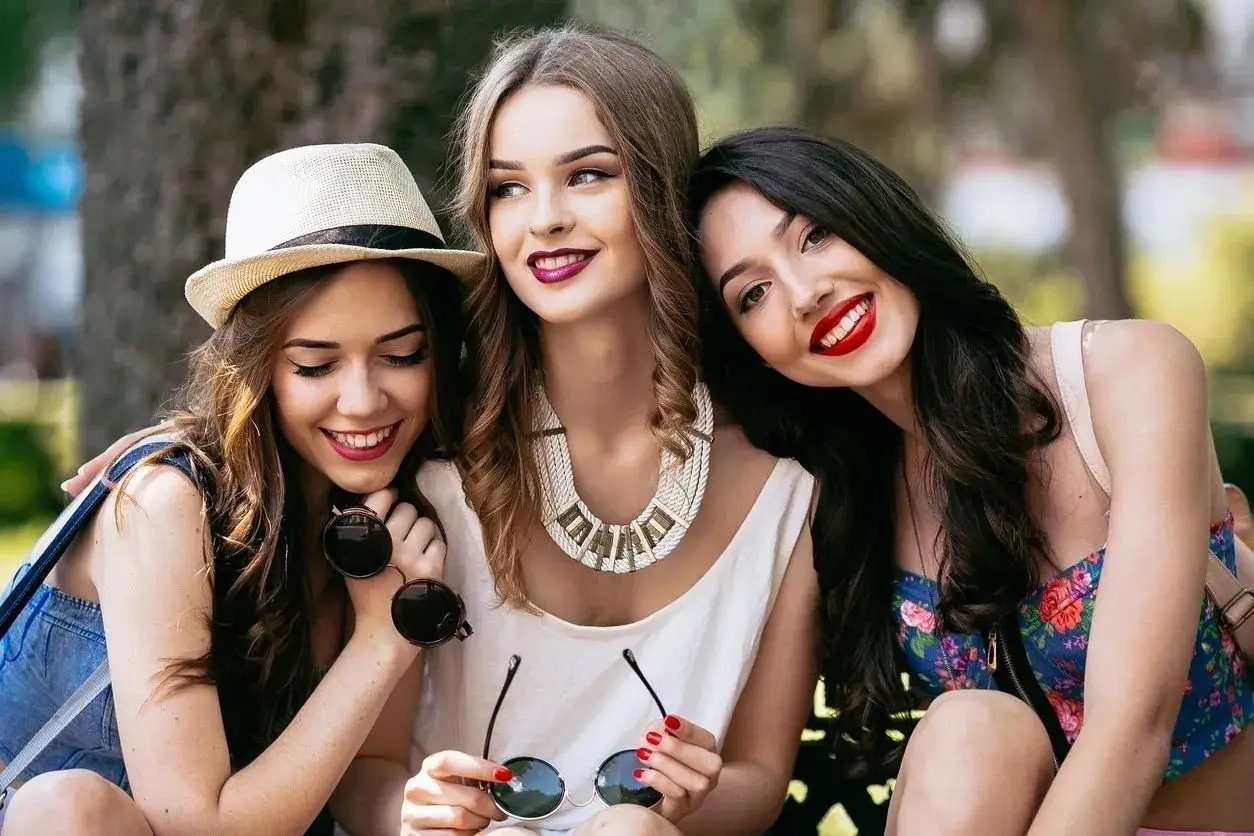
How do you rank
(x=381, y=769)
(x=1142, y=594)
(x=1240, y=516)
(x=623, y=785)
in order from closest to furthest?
(x=1142, y=594)
(x=623, y=785)
(x=381, y=769)
(x=1240, y=516)

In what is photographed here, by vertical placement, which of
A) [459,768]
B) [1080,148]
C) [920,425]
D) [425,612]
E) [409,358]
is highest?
[1080,148]

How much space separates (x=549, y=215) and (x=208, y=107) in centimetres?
173

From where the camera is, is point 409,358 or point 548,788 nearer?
point 548,788

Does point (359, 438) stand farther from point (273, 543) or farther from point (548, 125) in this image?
point (548, 125)

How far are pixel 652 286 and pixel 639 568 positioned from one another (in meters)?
0.62

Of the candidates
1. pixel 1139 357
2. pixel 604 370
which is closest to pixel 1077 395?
pixel 1139 357

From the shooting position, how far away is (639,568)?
3.26m

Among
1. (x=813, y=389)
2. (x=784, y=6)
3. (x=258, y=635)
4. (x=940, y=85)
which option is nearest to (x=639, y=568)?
(x=813, y=389)

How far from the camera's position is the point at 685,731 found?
9.21 feet

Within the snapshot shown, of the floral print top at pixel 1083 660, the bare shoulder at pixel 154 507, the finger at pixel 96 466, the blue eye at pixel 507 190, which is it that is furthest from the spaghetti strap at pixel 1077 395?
the finger at pixel 96 466

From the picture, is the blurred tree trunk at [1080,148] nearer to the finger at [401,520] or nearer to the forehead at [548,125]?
the forehead at [548,125]

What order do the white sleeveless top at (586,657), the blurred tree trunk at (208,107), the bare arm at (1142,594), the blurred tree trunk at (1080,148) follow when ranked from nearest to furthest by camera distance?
the bare arm at (1142,594), the white sleeveless top at (586,657), the blurred tree trunk at (208,107), the blurred tree trunk at (1080,148)

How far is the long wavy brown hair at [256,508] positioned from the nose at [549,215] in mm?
295

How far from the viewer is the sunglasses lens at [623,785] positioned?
2867mm
